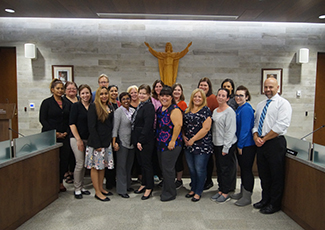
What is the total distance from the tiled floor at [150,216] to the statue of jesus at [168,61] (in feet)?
11.1

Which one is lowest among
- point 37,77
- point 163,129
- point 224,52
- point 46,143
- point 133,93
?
point 46,143

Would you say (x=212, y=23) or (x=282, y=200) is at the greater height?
(x=212, y=23)

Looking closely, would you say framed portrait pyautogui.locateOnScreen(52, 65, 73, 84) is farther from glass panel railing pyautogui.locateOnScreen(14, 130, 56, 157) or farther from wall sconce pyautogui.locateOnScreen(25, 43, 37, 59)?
glass panel railing pyautogui.locateOnScreen(14, 130, 56, 157)

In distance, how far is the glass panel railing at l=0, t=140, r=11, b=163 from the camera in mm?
2306

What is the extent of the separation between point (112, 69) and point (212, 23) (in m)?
2.84

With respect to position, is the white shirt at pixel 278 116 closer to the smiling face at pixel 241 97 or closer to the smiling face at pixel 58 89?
the smiling face at pixel 241 97

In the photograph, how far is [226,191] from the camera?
10.3 feet

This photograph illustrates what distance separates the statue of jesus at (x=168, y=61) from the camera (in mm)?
5758

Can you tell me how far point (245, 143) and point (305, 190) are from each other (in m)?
0.81

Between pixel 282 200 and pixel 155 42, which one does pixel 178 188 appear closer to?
pixel 282 200

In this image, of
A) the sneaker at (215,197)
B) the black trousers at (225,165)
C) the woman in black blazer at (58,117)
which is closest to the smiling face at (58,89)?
the woman in black blazer at (58,117)

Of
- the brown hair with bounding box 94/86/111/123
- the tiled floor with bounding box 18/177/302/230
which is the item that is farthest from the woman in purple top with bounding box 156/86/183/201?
the brown hair with bounding box 94/86/111/123

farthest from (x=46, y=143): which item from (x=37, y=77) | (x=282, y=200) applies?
(x=37, y=77)

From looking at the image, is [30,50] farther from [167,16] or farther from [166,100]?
[166,100]
